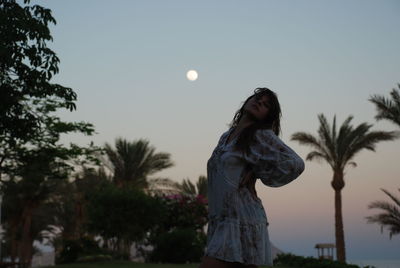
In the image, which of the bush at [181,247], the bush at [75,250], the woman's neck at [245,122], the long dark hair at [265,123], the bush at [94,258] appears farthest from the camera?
the bush at [75,250]

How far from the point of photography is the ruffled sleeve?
3170mm

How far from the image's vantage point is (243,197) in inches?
123

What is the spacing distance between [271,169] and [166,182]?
114 ft

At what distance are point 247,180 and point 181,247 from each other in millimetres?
21015

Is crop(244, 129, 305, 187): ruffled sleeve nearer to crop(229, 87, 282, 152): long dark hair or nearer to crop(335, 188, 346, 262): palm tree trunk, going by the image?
crop(229, 87, 282, 152): long dark hair

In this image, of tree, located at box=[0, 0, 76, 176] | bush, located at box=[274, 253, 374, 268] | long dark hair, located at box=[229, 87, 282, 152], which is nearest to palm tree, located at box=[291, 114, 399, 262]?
bush, located at box=[274, 253, 374, 268]

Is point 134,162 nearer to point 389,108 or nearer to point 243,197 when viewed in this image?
point 389,108

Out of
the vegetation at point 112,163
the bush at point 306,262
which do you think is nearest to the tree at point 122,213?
the vegetation at point 112,163

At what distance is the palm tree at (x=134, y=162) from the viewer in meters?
35.5

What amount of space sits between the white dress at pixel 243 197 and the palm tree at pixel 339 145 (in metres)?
26.3

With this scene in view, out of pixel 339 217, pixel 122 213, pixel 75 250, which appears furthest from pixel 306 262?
pixel 75 250

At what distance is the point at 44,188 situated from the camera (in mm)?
42312

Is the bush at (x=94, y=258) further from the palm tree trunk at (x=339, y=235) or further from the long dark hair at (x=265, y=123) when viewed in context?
the long dark hair at (x=265, y=123)

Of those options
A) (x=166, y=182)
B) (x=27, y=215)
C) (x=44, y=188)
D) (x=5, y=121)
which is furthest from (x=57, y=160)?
(x=27, y=215)
